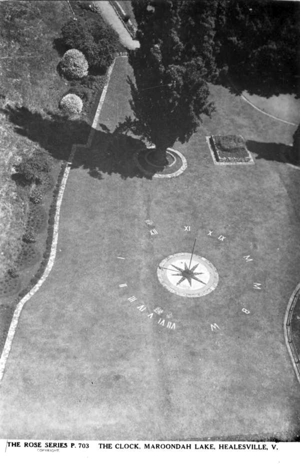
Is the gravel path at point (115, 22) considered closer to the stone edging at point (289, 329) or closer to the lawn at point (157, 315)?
the lawn at point (157, 315)

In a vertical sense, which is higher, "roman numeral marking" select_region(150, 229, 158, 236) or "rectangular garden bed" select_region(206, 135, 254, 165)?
"roman numeral marking" select_region(150, 229, 158, 236)

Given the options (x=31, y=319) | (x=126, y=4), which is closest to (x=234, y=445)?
(x=31, y=319)

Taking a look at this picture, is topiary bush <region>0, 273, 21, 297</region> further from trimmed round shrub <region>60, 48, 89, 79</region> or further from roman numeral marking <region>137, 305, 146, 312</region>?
trimmed round shrub <region>60, 48, 89, 79</region>

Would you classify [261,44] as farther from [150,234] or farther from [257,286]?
[257,286]

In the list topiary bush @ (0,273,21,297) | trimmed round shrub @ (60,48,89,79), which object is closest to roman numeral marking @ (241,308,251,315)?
topiary bush @ (0,273,21,297)

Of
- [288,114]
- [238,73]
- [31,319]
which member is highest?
[31,319]

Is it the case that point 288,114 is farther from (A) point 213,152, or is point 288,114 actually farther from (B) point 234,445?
(B) point 234,445
